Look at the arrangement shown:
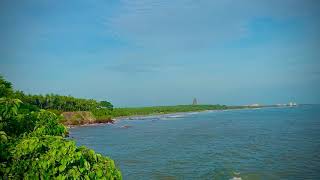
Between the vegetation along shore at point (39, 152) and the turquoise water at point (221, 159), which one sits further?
the turquoise water at point (221, 159)

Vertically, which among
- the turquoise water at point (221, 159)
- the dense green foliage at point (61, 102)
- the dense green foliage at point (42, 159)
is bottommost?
the turquoise water at point (221, 159)

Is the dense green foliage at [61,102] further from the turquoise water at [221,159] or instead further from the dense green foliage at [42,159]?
the dense green foliage at [42,159]

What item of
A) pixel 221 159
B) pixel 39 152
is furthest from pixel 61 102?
pixel 39 152

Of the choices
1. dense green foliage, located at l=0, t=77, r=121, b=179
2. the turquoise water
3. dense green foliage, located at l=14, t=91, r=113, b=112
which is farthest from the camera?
dense green foliage, located at l=14, t=91, r=113, b=112

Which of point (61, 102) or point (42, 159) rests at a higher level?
point (61, 102)

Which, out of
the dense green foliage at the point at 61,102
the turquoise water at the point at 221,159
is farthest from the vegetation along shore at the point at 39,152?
the dense green foliage at the point at 61,102

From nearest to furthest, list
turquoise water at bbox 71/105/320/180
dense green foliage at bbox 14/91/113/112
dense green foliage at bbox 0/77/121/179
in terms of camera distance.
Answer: dense green foliage at bbox 0/77/121/179 < turquoise water at bbox 71/105/320/180 < dense green foliage at bbox 14/91/113/112

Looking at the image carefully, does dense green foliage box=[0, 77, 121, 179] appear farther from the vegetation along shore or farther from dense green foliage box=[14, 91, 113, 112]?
dense green foliage box=[14, 91, 113, 112]

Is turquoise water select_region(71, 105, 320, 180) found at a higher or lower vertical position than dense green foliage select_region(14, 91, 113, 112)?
lower

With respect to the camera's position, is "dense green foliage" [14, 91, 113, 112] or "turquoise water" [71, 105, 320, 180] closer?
"turquoise water" [71, 105, 320, 180]

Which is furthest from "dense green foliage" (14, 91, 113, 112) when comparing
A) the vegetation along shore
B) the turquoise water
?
the vegetation along shore

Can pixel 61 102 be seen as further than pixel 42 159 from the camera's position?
Yes

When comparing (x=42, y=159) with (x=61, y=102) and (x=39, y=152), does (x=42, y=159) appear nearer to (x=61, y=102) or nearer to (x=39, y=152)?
(x=39, y=152)

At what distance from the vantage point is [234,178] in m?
25.7
